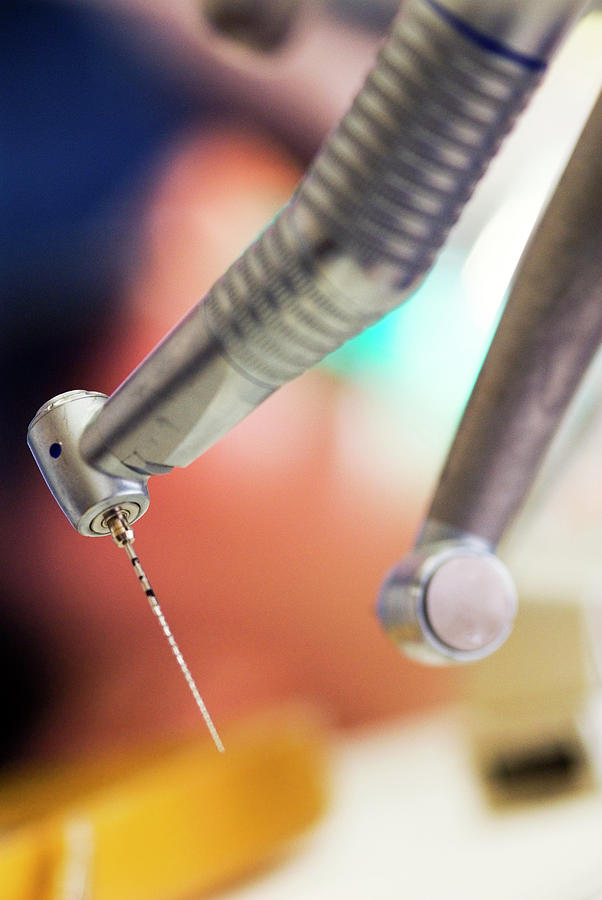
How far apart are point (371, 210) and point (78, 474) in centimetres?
17

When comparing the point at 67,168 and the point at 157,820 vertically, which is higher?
the point at 67,168

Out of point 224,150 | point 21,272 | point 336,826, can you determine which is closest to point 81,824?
point 336,826

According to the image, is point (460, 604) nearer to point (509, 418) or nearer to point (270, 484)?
point (509, 418)

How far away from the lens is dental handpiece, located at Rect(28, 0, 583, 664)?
174 millimetres

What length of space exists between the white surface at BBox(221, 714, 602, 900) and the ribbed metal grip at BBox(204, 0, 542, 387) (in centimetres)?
72

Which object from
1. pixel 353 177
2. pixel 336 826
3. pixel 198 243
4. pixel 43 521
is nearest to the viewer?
pixel 353 177

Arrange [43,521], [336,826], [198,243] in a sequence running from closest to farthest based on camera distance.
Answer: [43,521] < [198,243] < [336,826]

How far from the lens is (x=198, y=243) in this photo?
782mm

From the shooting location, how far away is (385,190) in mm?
186

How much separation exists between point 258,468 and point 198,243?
0.75 ft

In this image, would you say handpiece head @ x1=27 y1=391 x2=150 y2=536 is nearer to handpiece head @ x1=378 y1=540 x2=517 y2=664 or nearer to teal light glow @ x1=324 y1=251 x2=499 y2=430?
handpiece head @ x1=378 y1=540 x2=517 y2=664

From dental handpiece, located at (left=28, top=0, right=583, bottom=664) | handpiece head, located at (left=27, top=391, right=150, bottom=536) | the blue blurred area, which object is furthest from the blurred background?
dental handpiece, located at (left=28, top=0, right=583, bottom=664)

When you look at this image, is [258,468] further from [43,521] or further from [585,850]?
[585,850]

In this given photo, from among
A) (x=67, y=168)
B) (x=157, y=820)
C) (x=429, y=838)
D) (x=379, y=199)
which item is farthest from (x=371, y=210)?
(x=429, y=838)
